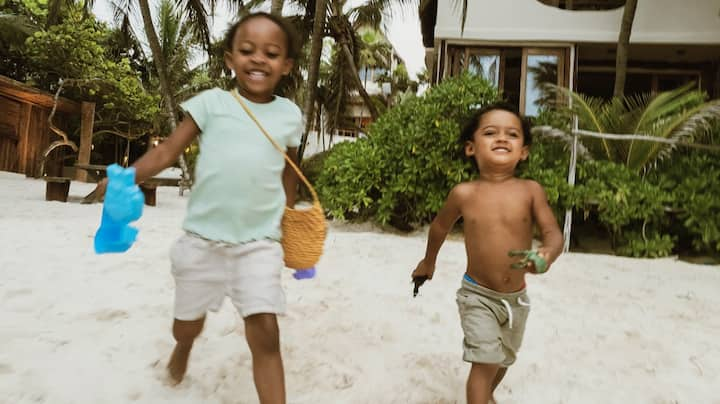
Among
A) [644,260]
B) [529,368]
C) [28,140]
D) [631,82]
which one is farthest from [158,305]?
[28,140]

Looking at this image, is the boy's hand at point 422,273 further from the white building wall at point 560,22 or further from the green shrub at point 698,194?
the white building wall at point 560,22

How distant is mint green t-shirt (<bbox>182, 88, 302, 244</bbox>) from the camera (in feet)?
5.40

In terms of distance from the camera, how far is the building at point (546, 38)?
9312mm

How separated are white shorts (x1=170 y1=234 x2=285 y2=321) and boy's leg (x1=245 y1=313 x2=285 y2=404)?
42mm

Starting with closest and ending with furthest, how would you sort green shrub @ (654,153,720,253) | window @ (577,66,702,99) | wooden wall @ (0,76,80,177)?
green shrub @ (654,153,720,253) → window @ (577,66,702,99) → wooden wall @ (0,76,80,177)

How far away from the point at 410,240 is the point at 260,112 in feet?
16.0

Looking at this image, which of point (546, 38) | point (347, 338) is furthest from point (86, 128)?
point (347, 338)

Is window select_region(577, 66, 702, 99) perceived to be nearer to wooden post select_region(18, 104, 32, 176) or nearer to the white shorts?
the white shorts

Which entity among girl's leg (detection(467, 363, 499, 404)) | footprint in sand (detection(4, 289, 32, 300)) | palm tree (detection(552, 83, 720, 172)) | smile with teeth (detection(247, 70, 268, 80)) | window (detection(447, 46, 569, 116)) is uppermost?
window (detection(447, 46, 569, 116))

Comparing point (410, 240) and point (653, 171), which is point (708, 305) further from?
point (410, 240)

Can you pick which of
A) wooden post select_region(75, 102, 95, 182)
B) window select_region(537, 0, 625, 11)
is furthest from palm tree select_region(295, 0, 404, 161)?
wooden post select_region(75, 102, 95, 182)

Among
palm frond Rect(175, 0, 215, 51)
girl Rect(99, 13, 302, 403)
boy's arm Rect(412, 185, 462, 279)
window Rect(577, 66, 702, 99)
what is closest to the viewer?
girl Rect(99, 13, 302, 403)

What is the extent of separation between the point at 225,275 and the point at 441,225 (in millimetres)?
827

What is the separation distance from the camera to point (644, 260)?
568 cm
